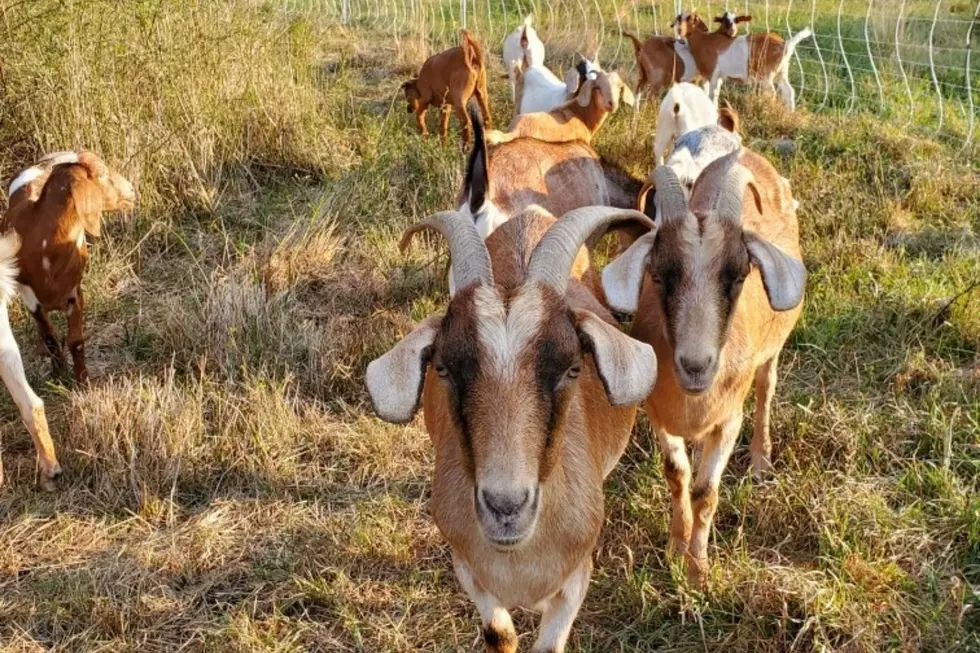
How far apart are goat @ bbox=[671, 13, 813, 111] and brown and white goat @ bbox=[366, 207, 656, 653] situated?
748 centimetres

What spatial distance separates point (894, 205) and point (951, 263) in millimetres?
956

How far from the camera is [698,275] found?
2.80 metres

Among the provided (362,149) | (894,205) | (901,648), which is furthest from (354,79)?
(901,648)

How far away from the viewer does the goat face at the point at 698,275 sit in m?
2.73

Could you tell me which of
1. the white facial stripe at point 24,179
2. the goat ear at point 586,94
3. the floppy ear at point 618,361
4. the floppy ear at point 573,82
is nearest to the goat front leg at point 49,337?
the white facial stripe at point 24,179

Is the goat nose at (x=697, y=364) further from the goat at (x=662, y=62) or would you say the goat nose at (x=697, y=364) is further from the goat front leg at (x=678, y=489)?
the goat at (x=662, y=62)

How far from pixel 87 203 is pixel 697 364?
3363 millimetres

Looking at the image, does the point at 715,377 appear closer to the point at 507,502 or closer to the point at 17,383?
the point at 507,502

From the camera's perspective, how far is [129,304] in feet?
16.9

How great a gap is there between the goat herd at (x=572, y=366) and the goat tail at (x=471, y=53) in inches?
166

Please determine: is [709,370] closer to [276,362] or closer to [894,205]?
[276,362]

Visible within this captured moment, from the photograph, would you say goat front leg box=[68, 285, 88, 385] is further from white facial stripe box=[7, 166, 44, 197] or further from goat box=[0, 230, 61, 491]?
white facial stripe box=[7, 166, 44, 197]

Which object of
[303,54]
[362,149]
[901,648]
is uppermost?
[303,54]

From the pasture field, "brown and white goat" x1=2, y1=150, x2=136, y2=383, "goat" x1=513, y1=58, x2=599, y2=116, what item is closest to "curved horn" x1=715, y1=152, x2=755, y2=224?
the pasture field
